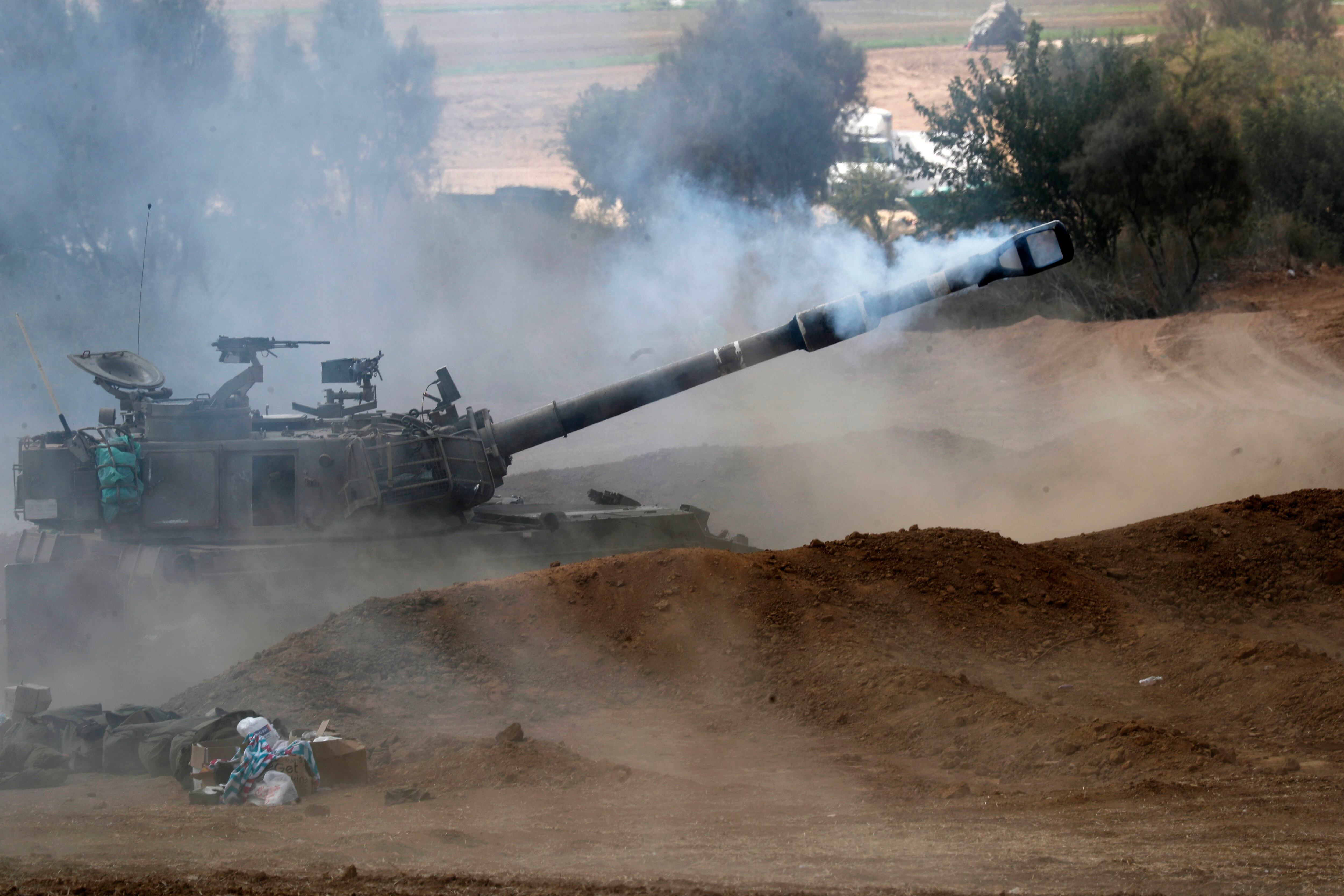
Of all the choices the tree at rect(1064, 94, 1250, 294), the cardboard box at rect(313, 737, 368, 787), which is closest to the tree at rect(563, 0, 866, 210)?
the tree at rect(1064, 94, 1250, 294)

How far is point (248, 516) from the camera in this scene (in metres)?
10.7

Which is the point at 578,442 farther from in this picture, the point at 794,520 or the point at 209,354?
the point at 209,354

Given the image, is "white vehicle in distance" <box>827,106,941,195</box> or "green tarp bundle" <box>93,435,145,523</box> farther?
"white vehicle in distance" <box>827,106,941,195</box>

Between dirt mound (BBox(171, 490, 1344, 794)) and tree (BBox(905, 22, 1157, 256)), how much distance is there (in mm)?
16903

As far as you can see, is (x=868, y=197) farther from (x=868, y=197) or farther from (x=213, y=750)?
(x=213, y=750)

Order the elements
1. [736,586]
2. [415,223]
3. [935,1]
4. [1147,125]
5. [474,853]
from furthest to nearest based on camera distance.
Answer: [935,1], [415,223], [1147,125], [736,586], [474,853]

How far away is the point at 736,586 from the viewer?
33.2ft

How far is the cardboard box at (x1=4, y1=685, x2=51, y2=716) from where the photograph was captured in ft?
27.9

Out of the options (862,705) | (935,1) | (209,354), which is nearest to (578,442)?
(209,354)

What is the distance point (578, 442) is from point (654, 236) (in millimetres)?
8142

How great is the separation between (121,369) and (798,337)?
21.0 ft

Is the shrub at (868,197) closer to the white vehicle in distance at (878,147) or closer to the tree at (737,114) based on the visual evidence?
the white vehicle in distance at (878,147)

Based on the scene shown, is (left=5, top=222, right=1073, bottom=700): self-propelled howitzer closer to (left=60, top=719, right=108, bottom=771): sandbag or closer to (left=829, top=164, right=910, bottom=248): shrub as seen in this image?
(left=60, top=719, right=108, bottom=771): sandbag

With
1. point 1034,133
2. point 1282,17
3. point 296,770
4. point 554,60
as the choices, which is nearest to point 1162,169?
point 1034,133
